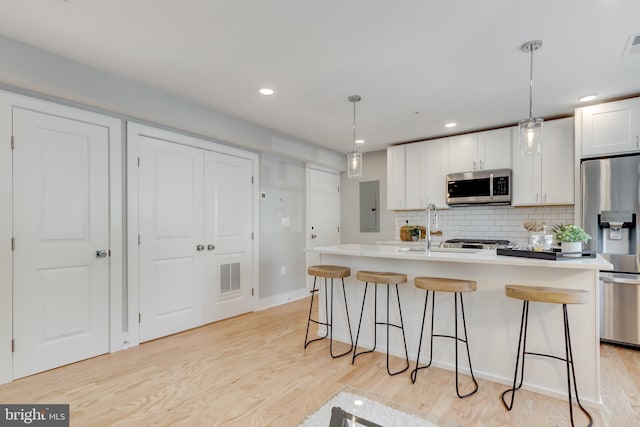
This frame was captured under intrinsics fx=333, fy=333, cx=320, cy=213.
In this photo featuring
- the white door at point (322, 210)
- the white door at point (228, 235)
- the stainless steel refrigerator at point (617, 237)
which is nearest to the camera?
the stainless steel refrigerator at point (617, 237)

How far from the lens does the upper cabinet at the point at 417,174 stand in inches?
189

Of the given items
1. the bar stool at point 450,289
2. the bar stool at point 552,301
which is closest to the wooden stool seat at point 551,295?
the bar stool at point 552,301

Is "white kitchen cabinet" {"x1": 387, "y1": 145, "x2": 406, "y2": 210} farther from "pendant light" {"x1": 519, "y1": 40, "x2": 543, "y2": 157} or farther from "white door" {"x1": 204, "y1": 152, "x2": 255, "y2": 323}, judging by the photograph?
"pendant light" {"x1": 519, "y1": 40, "x2": 543, "y2": 157}

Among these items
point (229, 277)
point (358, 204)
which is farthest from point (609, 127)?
point (229, 277)

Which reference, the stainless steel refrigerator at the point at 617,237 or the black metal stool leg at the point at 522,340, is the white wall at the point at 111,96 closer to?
the black metal stool leg at the point at 522,340

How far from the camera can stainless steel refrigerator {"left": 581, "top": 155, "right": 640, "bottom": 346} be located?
3.20 meters

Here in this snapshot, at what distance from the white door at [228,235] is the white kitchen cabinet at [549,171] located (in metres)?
3.44

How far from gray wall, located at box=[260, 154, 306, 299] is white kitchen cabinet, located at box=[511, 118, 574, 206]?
302 centimetres

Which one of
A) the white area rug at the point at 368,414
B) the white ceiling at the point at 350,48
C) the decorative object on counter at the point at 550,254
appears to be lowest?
the white area rug at the point at 368,414

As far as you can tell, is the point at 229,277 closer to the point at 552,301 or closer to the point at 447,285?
the point at 447,285

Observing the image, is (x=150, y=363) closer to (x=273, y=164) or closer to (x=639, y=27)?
(x=273, y=164)

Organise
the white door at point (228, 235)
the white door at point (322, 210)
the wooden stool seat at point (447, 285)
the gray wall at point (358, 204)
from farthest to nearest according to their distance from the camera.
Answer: the gray wall at point (358, 204) < the white door at point (322, 210) < the white door at point (228, 235) < the wooden stool seat at point (447, 285)

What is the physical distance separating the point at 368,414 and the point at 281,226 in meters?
3.61

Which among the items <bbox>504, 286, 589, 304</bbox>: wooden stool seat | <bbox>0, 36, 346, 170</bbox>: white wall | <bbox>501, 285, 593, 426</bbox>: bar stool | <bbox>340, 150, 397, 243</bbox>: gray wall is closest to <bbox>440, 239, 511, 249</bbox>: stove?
<bbox>340, 150, 397, 243</bbox>: gray wall
